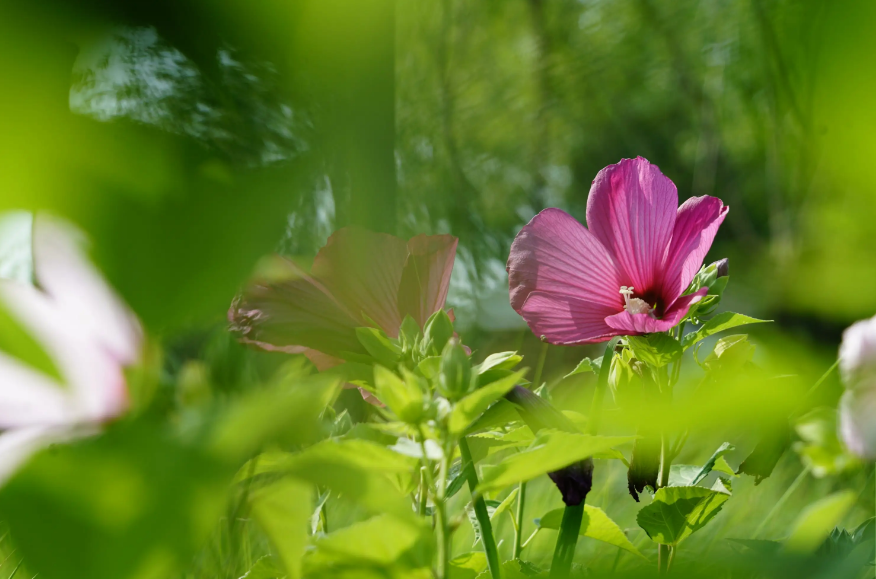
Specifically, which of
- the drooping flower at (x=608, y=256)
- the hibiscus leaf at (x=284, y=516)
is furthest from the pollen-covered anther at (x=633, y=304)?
the hibiscus leaf at (x=284, y=516)

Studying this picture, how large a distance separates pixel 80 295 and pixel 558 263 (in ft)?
0.59

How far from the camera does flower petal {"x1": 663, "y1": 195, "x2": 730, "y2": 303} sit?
0.73 ft

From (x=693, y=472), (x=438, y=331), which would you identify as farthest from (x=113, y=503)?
(x=693, y=472)

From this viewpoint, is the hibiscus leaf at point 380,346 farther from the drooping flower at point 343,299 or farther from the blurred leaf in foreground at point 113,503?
the blurred leaf in foreground at point 113,503

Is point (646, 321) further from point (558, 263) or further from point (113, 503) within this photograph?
point (113, 503)

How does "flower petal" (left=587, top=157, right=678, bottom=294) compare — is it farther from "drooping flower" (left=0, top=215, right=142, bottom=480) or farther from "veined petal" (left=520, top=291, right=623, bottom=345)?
"drooping flower" (left=0, top=215, right=142, bottom=480)

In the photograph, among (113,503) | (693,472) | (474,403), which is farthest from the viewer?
(693,472)

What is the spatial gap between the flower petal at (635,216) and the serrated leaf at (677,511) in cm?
7

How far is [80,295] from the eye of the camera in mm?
80

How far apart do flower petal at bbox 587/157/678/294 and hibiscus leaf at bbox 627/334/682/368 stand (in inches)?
1.3

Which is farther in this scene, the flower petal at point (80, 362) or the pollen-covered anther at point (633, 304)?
the pollen-covered anther at point (633, 304)

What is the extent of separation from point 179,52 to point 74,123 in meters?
0.02

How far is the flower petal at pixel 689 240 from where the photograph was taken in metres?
0.22

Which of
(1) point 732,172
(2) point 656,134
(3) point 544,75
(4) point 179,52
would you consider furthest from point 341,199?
(1) point 732,172
